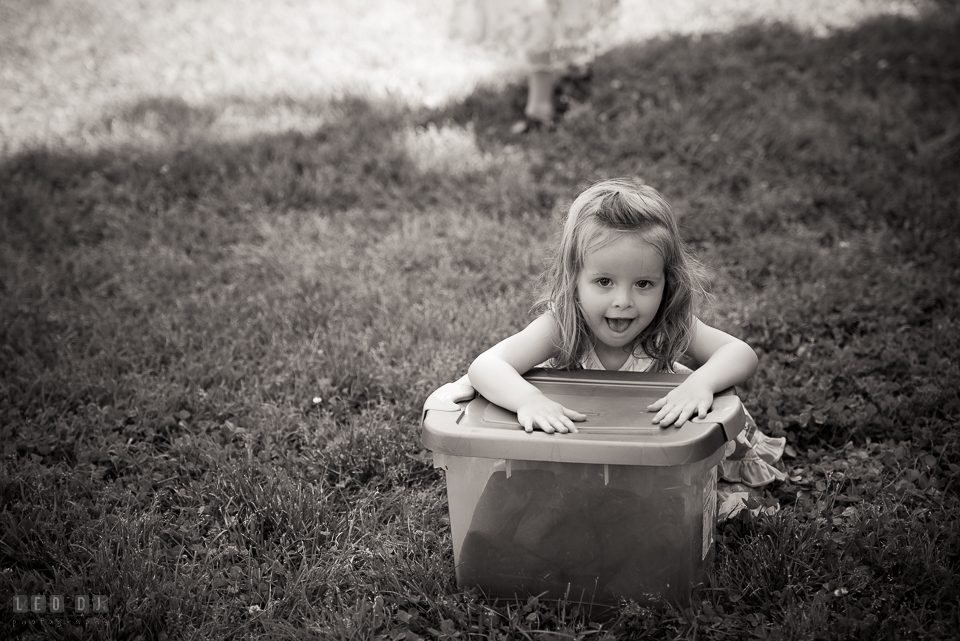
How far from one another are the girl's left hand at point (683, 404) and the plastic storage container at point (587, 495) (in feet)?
0.07

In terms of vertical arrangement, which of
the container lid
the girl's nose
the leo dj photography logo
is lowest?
the leo dj photography logo

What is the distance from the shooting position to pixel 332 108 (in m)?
5.01

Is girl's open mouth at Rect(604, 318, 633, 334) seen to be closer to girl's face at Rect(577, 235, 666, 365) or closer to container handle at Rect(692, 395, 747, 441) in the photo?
girl's face at Rect(577, 235, 666, 365)

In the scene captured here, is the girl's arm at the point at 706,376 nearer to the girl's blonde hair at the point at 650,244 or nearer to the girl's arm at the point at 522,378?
the girl's blonde hair at the point at 650,244

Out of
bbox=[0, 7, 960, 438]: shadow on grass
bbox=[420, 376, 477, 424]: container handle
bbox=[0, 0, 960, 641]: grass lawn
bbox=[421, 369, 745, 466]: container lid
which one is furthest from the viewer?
bbox=[0, 7, 960, 438]: shadow on grass

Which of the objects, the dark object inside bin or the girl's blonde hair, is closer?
the dark object inside bin

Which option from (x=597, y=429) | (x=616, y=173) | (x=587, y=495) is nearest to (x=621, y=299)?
(x=597, y=429)

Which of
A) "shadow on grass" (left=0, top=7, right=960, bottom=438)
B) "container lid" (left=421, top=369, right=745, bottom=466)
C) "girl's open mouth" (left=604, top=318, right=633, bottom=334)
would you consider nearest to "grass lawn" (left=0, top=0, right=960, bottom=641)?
"shadow on grass" (left=0, top=7, right=960, bottom=438)

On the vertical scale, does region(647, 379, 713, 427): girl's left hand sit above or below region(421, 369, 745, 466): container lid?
above

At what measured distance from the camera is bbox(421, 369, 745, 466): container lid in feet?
5.40

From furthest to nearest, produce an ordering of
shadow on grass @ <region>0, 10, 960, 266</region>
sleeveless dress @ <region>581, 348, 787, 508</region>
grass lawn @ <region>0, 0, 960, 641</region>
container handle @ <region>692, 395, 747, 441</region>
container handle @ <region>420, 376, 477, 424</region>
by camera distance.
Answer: shadow on grass @ <region>0, 10, 960, 266</region> < sleeveless dress @ <region>581, 348, 787, 508</region> < grass lawn @ <region>0, 0, 960, 641</region> < container handle @ <region>420, 376, 477, 424</region> < container handle @ <region>692, 395, 747, 441</region>

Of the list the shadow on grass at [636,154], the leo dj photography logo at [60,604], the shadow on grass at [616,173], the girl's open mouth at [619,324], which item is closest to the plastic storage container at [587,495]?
the girl's open mouth at [619,324]

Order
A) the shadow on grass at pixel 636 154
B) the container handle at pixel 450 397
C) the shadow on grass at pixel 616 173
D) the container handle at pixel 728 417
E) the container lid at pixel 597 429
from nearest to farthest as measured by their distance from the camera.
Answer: the container lid at pixel 597 429
the container handle at pixel 728 417
the container handle at pixel 450 397
the shadow on grass at pixel 616 173
the shadow on grass at pixel 636 154

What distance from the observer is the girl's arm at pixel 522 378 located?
177cm
